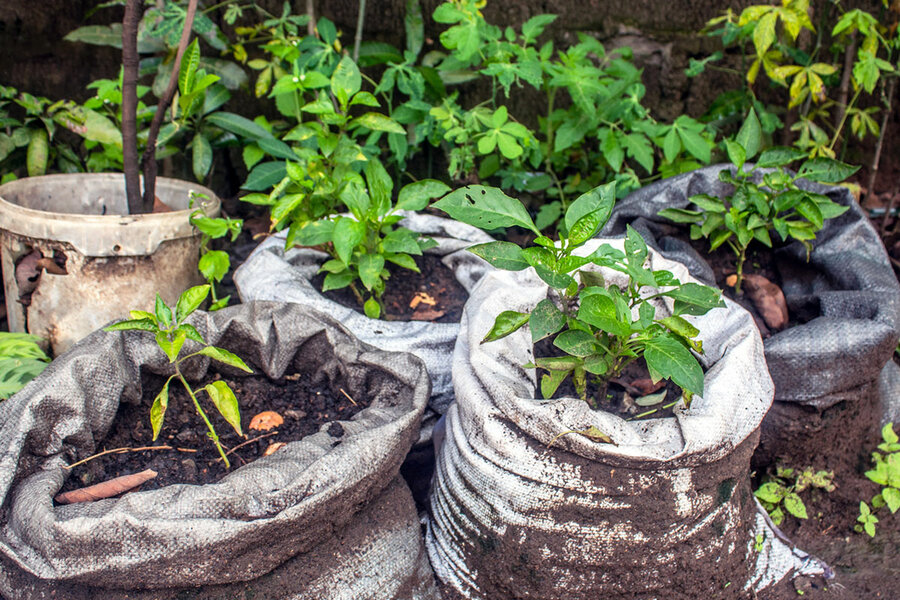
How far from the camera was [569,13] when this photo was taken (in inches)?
97.1

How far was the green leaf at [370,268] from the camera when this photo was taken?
60.7 inches

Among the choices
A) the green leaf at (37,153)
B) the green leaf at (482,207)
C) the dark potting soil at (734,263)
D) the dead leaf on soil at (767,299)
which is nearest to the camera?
the green leaf at (482,207)

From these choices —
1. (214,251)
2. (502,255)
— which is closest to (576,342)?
(502,255)

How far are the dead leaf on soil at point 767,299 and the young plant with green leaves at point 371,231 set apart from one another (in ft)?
2.68

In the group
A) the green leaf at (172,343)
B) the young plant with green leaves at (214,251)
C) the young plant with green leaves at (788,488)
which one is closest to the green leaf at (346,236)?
the young plant with green leaves at (214,251)

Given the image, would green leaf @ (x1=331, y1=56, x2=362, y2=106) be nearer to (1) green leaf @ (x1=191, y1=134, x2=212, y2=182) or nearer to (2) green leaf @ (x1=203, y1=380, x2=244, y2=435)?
(1) green leaf @ (x1=191, y1=134, x2=212, y2=182)

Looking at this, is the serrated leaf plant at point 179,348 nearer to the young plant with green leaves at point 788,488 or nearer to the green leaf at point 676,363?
the green leaf at point 676,363

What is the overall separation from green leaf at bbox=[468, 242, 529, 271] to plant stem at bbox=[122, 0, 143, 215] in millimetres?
897

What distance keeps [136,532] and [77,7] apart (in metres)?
1.86

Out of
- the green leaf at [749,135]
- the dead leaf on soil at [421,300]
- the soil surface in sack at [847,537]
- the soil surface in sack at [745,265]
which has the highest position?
the green leaf at [749,135]

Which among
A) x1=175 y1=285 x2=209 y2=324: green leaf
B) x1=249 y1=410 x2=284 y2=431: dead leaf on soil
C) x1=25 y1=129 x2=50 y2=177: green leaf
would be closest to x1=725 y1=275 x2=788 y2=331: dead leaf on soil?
x1=249 y1=410 x2=284 y2=431: dead leaf on soil

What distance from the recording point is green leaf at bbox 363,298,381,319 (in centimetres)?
164

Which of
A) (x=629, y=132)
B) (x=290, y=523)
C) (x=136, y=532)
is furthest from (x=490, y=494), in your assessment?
(x=629, y=132)

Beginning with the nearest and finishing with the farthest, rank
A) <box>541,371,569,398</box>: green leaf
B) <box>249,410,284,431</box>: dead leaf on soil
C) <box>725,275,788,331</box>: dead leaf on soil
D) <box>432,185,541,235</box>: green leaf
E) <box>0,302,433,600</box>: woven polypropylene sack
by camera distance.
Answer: <box>0,302,433,600</box>: woven polypropylene sack → <box>432,185,541,235</box>: green leaf → <box>541,371,569,398</box>: green leaf → <box>249,410,284,431</box>: dead leaf on soil → <box>725,275,788,331</box>: dead leaf on soil
